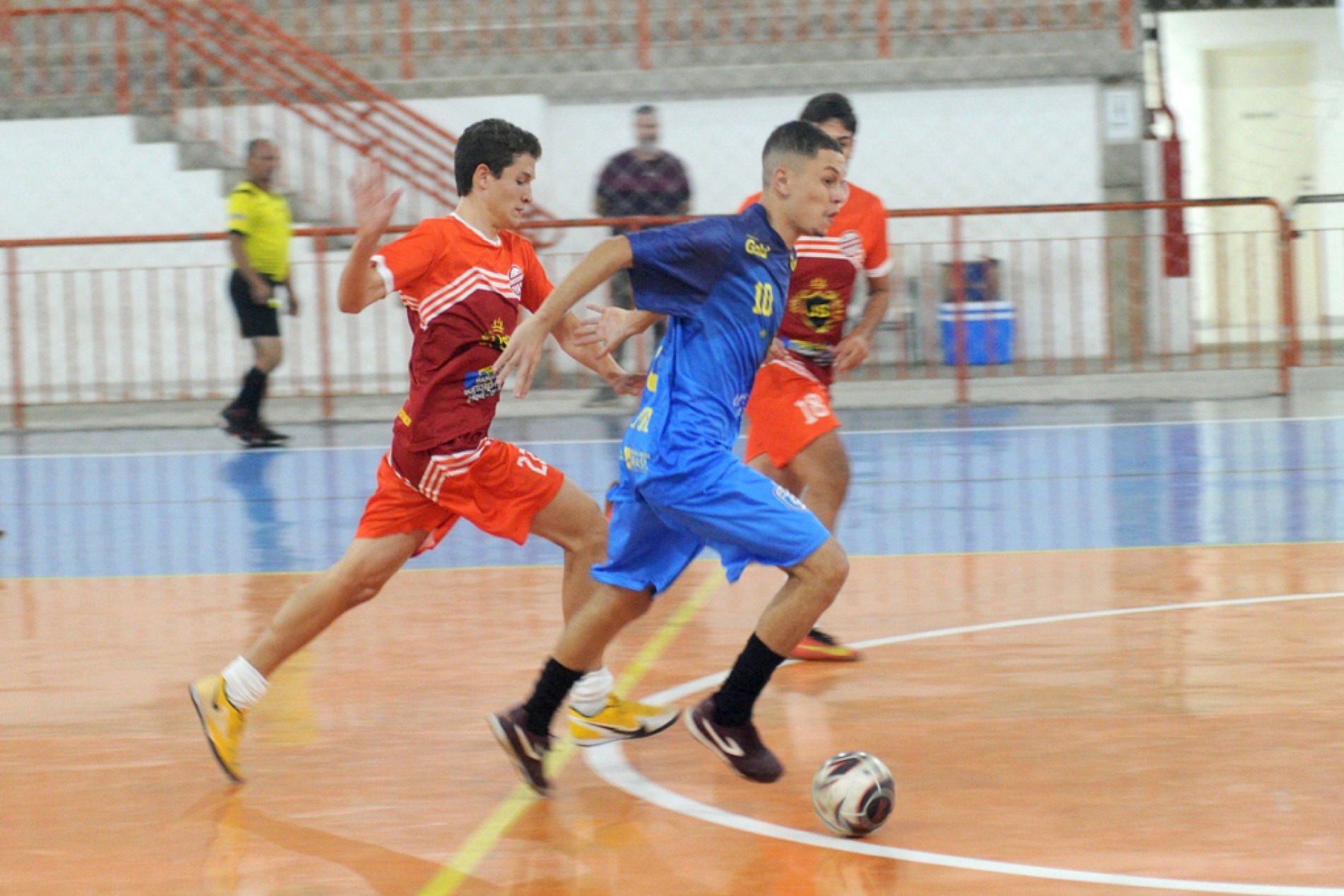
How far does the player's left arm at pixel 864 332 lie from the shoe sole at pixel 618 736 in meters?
1.70

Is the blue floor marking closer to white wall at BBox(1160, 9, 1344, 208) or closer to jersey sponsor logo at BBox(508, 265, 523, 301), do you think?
jersey sponsor logo at BBox(508, 265, 523, 301)

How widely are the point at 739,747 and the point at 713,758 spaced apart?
0.40 meters

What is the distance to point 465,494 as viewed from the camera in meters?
4.94

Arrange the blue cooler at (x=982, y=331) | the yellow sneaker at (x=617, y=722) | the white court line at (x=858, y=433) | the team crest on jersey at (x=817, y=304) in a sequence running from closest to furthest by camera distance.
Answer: the yellow sneaker at (x=617, y=722) < the team crest on jersey at (x=817, y=304) < the white court line at (x=858, y=433) < the blue cooler at (x=982, y=331)

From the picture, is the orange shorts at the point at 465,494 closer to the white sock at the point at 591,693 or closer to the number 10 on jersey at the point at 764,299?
the white sock at the point at 591,693

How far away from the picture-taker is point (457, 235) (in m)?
5.00

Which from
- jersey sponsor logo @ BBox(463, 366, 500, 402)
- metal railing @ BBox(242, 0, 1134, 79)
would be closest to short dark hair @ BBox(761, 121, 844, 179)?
jersey sponsor logo @ BBox(463, 366, 500, 402)

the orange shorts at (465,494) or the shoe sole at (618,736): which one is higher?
the orange shorts at (465,494)

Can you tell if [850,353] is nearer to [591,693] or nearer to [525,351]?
[591,693]

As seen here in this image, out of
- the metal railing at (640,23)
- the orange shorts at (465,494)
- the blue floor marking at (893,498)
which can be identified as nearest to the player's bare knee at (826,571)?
the orange shorts at (465,494)

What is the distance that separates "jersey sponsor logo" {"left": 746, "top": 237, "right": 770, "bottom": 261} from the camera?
462 centimetres

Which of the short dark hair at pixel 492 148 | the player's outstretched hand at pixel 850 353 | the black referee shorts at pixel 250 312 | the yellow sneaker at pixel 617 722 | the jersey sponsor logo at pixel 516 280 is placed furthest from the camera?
the black referee shorts at pixel 250 312

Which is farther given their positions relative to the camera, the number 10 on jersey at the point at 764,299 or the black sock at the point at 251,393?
the black sock at the point at 251,393

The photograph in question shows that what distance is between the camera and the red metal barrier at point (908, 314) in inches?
602
